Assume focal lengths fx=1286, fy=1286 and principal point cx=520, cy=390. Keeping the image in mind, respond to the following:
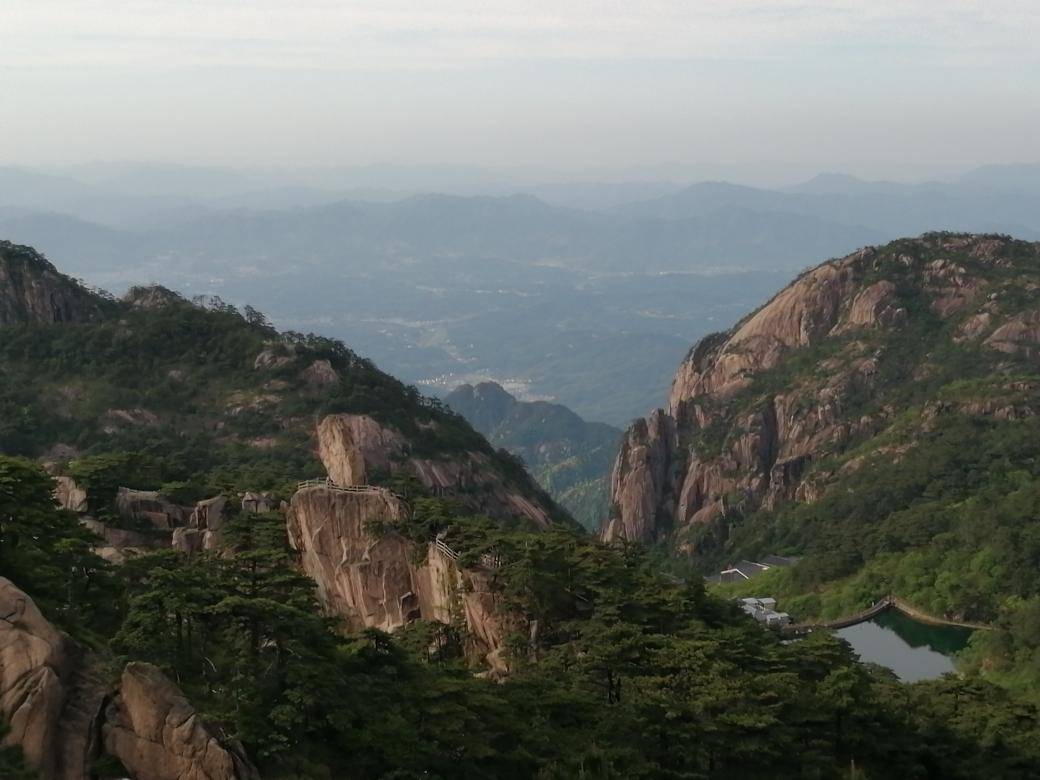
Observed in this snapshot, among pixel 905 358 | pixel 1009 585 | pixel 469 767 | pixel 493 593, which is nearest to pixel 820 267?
pixel 905 358

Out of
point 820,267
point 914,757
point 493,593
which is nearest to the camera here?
point 914,757

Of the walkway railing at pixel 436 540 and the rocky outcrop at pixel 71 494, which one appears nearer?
the walkway railing at pixel 436 540

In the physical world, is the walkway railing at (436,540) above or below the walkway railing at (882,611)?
above

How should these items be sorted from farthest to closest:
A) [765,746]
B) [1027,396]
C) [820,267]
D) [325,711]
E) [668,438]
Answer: [820,267] < [668,438] < [1027,396] < [765,746] < [325,711]

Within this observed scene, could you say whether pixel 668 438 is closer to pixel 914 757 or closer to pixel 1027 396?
pixel 1027 396

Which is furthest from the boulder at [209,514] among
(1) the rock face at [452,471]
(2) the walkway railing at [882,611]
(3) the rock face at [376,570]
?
(2) the walkway railing at [882,611]

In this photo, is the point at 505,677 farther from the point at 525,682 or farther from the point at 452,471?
the point at 452,471

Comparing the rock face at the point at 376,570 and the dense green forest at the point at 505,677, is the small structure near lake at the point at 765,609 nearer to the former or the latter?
the dense green forest at the point at 505,677
